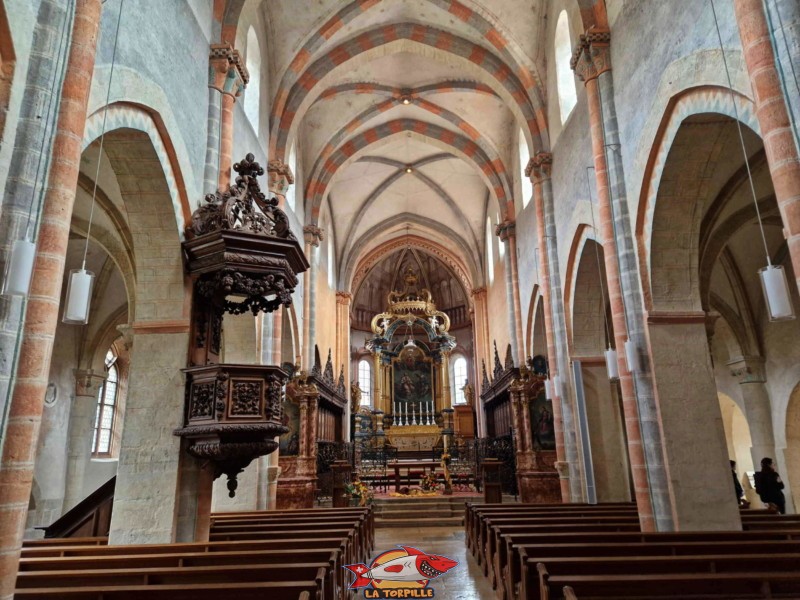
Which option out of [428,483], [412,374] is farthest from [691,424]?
[412,374]

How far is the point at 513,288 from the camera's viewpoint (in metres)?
18.0

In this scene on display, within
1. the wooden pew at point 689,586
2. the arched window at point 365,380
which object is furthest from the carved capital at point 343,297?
the wooden pew at point 689,586

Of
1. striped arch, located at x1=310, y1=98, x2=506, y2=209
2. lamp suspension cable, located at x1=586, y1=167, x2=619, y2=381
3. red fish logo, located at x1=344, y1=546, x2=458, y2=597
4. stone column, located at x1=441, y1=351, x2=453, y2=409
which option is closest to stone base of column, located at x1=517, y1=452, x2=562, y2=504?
lamp suspension cable, located at x1=586, y1=167, x2=619, y2=381

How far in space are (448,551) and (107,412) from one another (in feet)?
44.2

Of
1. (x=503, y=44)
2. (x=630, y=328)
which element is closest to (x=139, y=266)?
(x=630, y=328)

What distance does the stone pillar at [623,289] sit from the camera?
26.3 ft

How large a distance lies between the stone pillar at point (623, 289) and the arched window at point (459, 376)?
24.3 m

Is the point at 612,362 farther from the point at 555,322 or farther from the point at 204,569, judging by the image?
the point at 204,569

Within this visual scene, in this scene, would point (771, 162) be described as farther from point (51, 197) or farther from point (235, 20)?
point (235, 20)

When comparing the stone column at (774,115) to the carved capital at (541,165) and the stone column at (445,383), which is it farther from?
the stone column at (445,383)

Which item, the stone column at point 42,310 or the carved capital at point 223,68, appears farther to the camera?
the carved capital at point 223,68

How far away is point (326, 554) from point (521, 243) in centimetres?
1370

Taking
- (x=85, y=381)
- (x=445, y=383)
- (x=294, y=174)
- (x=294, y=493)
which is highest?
(x=294, y=174)

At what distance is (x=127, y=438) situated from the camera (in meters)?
7.57
